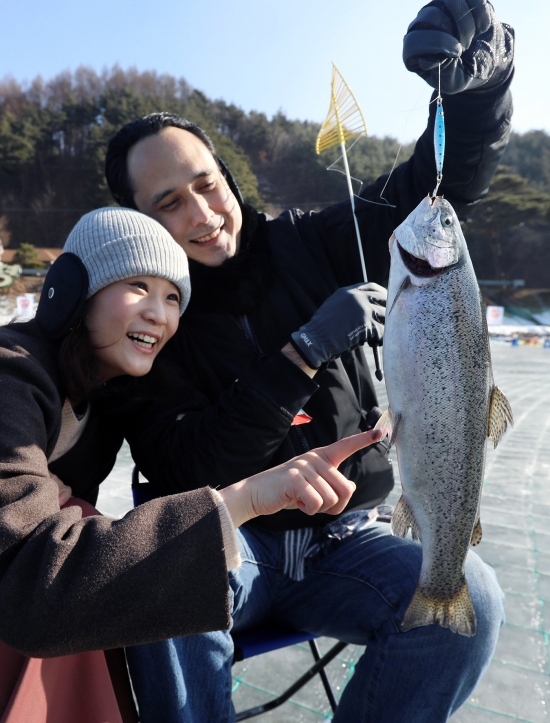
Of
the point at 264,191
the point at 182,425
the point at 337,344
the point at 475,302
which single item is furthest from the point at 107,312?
the point at 264,191

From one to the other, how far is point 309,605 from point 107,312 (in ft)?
3.68

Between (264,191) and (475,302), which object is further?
(264,191)

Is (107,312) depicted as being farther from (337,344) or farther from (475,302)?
(475,302)

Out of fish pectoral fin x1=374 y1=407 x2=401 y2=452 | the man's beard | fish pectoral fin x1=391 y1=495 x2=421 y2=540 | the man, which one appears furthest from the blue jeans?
the man's beard

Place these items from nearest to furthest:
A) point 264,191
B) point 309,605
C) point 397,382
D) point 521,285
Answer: point 397,382 → point 309,605 → point 521,285 → point 264,191

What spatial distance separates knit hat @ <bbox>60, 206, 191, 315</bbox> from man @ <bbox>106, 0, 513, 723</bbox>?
32 centimetres

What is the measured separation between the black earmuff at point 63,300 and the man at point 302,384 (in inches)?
16.6

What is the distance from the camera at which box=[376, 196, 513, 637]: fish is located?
1390 mm

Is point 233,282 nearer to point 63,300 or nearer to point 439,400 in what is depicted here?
point 63,300

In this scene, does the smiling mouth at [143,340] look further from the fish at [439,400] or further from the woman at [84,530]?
the fish at [439,400]

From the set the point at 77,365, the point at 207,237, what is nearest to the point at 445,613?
the point at 77,365

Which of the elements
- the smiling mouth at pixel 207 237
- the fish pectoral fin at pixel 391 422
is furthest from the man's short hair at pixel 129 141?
the fish pectoral fin at pixel 391 422

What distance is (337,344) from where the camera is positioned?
1.71 meters

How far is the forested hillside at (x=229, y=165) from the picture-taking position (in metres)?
40.6
